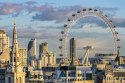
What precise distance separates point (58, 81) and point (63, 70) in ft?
24.1

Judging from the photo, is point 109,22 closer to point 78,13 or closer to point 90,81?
point 78,13

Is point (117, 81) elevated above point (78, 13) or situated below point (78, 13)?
below

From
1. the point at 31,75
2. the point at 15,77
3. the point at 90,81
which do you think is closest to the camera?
the point at 15,77

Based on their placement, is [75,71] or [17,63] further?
[75,71]

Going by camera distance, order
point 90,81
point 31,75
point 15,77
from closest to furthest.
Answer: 1. point 15,77
2. point 90,81
3. point 31,75

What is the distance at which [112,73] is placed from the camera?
185250 mm

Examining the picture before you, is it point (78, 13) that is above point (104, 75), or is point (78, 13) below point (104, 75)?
above

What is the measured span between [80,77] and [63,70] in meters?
5.31

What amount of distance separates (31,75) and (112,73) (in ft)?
66.7

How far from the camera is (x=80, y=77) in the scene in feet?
621

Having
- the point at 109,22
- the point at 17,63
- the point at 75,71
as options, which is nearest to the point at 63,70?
the point at 75,71

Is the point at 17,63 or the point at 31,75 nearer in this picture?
the point at 17,63

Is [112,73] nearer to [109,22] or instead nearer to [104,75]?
[104,75]

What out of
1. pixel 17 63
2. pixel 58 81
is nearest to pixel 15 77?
pixel 17 63
